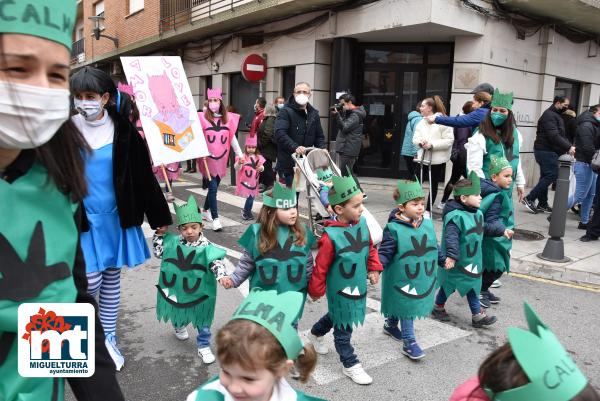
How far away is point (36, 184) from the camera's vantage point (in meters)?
1.42

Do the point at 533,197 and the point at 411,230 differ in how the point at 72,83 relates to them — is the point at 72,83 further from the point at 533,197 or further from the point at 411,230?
the point at 533,197

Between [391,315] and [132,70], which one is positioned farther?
[132,70]

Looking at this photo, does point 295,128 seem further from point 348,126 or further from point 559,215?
point 559,215

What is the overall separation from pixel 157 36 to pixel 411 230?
16392 mm

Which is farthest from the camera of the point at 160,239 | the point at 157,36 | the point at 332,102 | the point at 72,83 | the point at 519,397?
the point at 157,36

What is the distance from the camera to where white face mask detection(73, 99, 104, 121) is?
3.15 meters

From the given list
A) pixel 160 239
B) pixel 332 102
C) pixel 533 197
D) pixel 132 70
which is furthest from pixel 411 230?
pixel 332 102

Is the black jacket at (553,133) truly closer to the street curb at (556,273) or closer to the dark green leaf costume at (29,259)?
the street curb at (556,273)

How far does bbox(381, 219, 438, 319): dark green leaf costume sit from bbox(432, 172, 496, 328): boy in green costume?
46 centimetres

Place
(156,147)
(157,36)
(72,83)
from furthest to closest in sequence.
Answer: (157,36) < (156,147) < (72,83)

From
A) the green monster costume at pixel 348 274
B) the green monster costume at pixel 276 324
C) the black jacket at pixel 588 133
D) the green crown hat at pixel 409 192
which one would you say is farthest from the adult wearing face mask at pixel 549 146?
the green monster costume at pixel 276 324

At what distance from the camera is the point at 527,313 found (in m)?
1.54

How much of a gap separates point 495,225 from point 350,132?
15.6ft

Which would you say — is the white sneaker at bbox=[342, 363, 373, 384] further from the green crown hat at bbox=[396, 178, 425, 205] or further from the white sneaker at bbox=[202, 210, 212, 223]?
the white sneaker at bbox=[202, 210, 212, 223]
